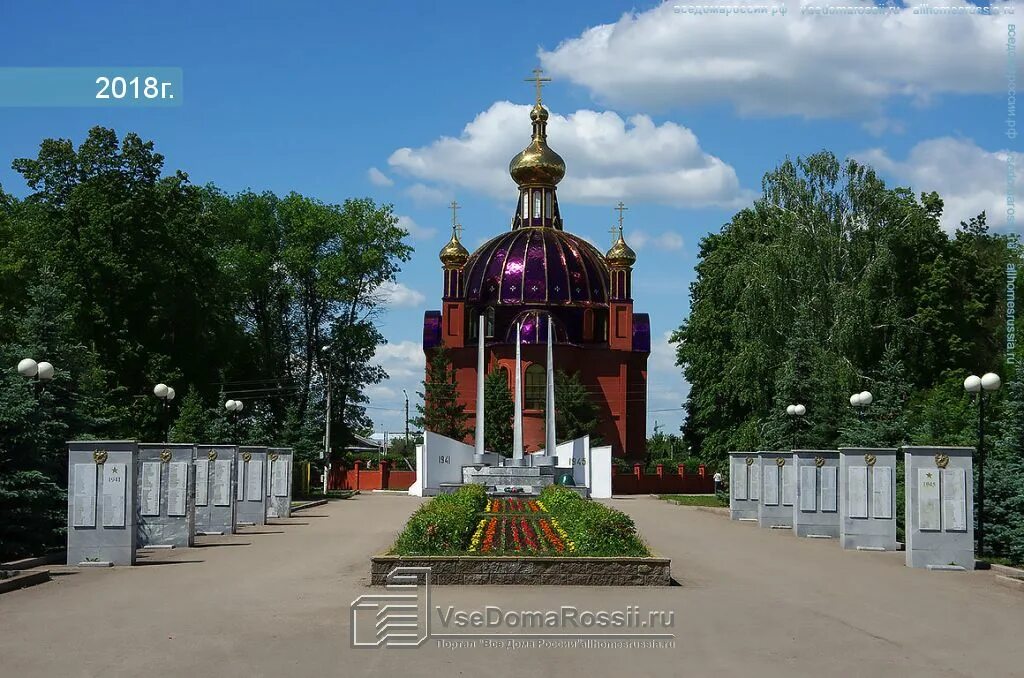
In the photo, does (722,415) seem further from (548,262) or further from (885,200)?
(548,262)

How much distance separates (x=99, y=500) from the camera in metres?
17.0

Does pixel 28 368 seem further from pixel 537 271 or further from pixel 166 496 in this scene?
pixel 537 271

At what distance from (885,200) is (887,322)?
4.23 meters

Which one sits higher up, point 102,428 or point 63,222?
point 63,222

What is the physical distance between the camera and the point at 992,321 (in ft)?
157

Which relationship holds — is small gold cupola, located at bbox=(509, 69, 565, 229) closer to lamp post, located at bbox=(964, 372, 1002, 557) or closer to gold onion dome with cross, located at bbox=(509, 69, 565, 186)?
gold onion dome with cross, located at bbox=(509, 69, 565, 186)

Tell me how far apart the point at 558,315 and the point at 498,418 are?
7.84m

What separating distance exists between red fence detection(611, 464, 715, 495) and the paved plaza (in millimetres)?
37243

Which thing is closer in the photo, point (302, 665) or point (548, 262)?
point (302, 665)

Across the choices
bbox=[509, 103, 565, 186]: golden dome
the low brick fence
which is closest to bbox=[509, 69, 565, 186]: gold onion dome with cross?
bbox=[509, 103, 565, 186]: golden dome

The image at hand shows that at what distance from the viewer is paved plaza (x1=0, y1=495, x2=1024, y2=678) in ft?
30.6

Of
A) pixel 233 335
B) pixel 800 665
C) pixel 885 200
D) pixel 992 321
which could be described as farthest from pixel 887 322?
pixel 800 665

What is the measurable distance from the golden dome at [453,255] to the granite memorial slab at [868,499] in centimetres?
4970

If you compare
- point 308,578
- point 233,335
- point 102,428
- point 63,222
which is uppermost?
point 63,222
